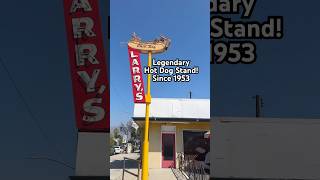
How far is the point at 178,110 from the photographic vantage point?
14688mm

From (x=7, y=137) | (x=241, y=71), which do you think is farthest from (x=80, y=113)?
(x=241, y=71)

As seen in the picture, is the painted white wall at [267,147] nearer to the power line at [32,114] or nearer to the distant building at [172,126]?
the power line at [32,114]

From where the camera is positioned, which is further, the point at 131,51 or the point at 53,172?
the point at 131,51

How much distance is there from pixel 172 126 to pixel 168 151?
841mm

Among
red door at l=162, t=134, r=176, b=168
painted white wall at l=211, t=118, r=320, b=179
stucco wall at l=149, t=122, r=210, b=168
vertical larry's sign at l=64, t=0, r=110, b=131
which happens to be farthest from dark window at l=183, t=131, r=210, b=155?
vertical larry's sign at l=64, t=0, r=110, b=131

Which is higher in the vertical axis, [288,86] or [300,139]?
[288,86]

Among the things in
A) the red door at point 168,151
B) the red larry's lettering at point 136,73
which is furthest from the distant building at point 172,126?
the red larry's lettering at point 136,73

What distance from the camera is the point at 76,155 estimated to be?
4469 millimetres

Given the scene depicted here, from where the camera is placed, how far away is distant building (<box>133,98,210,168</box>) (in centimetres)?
1411

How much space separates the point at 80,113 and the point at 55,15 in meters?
1.05

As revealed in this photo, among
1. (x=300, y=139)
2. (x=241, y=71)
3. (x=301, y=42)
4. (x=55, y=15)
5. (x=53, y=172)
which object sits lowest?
(x=53, y=172)

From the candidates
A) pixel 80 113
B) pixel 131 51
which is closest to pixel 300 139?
pixel 80 113

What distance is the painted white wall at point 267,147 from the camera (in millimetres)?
4453

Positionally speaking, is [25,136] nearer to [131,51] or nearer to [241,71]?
[241,71]
